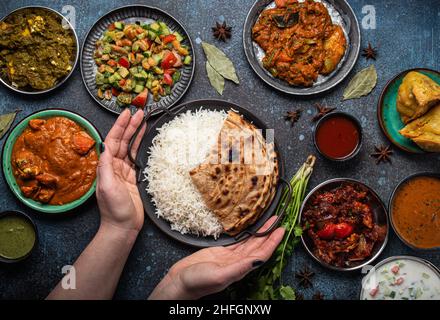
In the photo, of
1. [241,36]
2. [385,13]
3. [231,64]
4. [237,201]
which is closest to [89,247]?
[237,201]

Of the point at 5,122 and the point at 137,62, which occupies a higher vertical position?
the point at 137,62

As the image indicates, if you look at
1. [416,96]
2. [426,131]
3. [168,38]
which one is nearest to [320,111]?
[416,96]

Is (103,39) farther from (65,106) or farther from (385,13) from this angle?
(385,13)

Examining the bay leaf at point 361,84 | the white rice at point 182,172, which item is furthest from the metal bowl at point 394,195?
the white rice at point 182,172

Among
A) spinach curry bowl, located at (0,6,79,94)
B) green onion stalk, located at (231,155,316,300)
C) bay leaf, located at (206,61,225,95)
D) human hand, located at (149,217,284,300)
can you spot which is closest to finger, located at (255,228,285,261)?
human hand, located at (149,217,284,300)

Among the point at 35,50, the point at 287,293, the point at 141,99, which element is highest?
the point at 35,50

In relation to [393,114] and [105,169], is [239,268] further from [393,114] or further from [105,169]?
[393,114]
